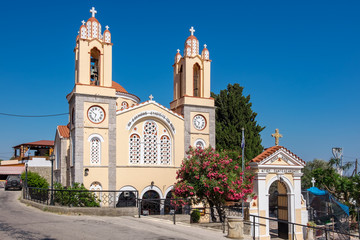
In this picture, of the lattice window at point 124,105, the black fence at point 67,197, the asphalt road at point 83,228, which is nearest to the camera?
the asphalt road at point 83,228

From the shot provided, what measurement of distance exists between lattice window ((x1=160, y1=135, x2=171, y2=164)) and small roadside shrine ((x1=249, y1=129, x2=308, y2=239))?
7154mm

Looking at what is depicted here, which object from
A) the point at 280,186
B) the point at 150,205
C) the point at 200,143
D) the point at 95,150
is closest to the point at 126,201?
the point at 150,205

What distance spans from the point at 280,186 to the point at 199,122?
7.71 m

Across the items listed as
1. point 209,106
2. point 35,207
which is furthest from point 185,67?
point 35,207

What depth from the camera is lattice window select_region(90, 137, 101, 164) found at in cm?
2300

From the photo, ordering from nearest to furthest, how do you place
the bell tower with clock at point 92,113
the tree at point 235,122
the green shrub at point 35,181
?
1. the bell tower with clock at point 92,113
2. the green shrub at point 35,181
3. the tree at point 235,122

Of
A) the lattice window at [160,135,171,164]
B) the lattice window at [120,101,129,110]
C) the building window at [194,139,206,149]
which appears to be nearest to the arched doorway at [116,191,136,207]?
the lattice window at [160,135,171,164]

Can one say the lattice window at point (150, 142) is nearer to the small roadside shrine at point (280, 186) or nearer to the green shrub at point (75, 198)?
the green shrub at point (75, 198)

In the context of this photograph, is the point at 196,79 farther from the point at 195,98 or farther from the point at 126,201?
the point at 126,201

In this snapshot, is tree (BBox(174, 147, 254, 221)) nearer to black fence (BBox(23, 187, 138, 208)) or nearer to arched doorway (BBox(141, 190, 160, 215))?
black fence (BBox(23, 187, 138, 208))

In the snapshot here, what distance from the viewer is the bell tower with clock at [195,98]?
1030 inches

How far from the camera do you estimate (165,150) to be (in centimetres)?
2525

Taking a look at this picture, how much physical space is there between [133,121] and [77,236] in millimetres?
12537

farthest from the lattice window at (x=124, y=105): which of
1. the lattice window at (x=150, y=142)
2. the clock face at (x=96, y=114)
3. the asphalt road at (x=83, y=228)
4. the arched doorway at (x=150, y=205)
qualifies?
the asphalt road at (x=83, y=228)
